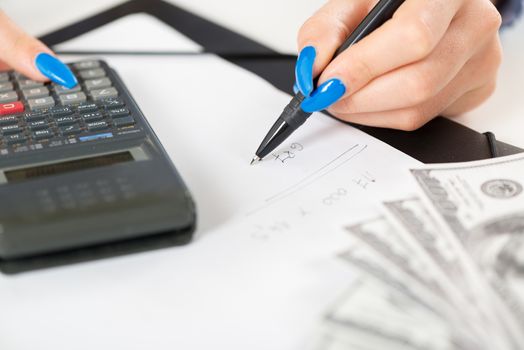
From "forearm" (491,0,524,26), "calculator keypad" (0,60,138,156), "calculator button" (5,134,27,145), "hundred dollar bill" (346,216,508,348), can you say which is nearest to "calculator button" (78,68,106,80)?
"calculator keypad" (0,60,138,156)

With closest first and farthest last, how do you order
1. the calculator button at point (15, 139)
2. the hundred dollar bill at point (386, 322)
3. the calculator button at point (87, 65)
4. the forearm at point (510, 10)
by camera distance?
the hundred dollar bill at point (386, 322) < the calculator button at point (15, 139) < the calculator button at point (87, 65) < the forearm at point (510, 10)

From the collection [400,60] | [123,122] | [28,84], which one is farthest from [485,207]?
[28,84]

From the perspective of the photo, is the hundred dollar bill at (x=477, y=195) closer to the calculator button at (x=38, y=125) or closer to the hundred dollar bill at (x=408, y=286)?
the hundred dollar bill at (x=408, y=286)

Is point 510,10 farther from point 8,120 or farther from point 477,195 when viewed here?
point 8,120

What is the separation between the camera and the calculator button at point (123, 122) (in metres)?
0.44

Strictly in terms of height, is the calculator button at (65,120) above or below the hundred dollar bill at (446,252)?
above

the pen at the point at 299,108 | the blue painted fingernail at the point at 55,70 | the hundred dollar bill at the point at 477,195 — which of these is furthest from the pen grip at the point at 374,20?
the blue painted fingernail at the point at 55,70

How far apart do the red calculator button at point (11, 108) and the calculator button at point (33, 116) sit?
0.03 ft

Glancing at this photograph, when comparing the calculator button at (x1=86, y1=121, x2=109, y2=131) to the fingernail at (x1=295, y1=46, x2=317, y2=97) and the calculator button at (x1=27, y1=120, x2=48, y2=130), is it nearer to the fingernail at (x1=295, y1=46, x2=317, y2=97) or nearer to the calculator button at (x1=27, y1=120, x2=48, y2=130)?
the calculator button at (x1=27, y1=120, x2=48, y2=130)

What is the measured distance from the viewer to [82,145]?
0.41 meters

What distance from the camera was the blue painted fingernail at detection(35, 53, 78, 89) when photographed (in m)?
0.49

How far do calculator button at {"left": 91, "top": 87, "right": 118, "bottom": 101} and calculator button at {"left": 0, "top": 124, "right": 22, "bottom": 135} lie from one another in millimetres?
65

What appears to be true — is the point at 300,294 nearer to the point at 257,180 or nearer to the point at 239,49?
the point at 257,180

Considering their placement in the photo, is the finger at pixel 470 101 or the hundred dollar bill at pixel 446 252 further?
the finger at pixel 470 101
